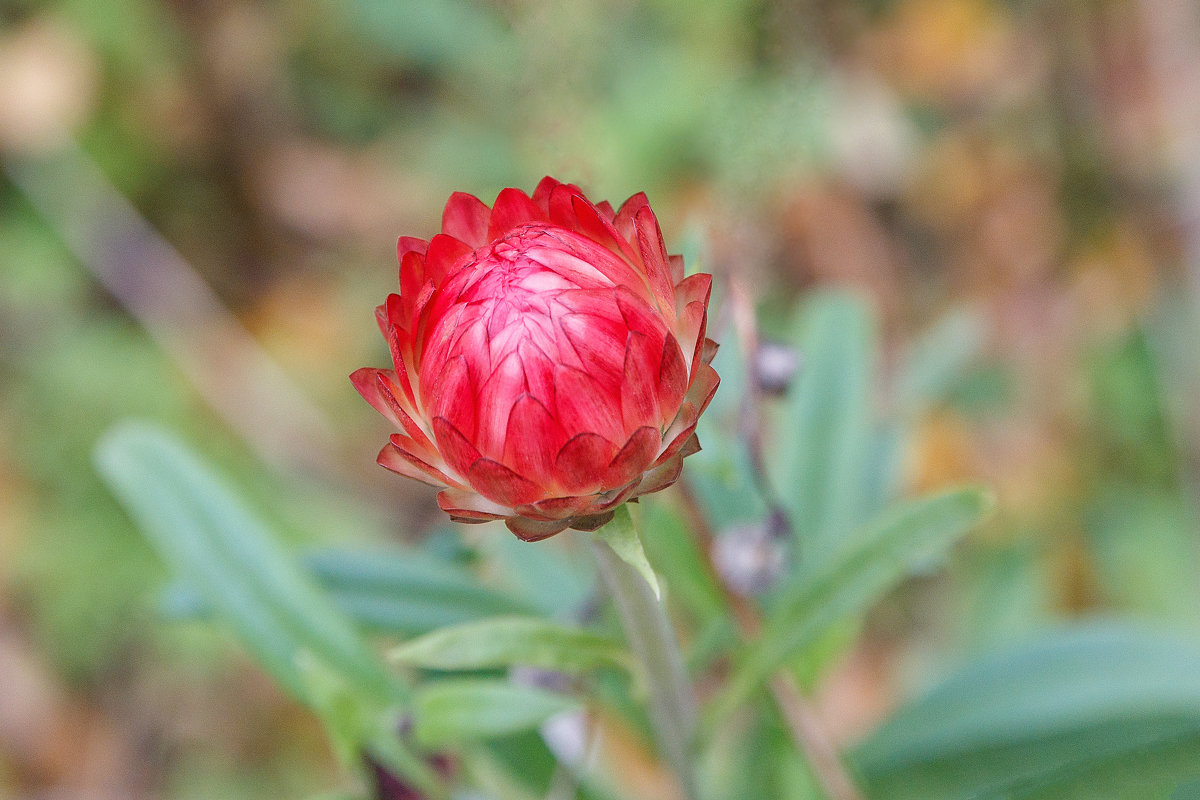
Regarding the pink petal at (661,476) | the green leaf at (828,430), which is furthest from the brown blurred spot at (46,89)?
the pink petal at (661,476)

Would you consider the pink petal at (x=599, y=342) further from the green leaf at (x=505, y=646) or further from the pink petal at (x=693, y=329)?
the green leaf at (x=505, y=646)

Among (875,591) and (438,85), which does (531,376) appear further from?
(438,85)

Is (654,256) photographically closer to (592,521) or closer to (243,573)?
(592,521)

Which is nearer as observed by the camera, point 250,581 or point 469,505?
point 469,505

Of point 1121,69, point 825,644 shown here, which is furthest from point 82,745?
point 1121,69

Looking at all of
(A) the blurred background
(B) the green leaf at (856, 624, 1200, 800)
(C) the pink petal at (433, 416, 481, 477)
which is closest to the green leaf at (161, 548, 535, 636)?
(B) the green leaf at (856, 624, 1200, 800)

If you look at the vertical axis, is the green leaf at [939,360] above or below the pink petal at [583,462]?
above

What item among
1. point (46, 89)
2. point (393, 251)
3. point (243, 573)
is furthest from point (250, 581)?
point (46, 89)

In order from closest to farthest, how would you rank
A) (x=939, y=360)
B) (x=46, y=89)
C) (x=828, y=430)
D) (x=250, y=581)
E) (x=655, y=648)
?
1. (x=655, y=648)
2. (x=250, y=581)
3. (x=828, y=430)
4. (x=939, y=360)
5. (x=46, y=89)
